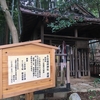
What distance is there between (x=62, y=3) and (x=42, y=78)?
6.59ft

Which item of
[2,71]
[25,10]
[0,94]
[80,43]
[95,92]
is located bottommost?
[95,92]

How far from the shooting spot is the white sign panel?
8.34 ft

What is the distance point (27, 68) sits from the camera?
272 centimetres

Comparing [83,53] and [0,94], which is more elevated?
[83,53]

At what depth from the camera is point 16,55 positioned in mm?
2615

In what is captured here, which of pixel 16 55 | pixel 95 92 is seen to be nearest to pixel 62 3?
pixel 16 55

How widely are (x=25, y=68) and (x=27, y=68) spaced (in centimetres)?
4

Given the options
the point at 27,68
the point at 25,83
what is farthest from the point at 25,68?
the point at 25,83

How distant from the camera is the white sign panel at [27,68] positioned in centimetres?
254

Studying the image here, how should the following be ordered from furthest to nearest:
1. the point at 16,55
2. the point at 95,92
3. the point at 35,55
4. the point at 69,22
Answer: the point at 95,92 < the point at 69,22 < the point at 35,55 < the point at 16,55

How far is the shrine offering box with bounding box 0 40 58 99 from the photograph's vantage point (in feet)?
8.16

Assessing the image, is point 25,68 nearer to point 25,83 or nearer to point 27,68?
point 27,68

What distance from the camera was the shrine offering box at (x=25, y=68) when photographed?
2.49 metres

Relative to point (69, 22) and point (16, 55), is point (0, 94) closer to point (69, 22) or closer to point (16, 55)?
point (16, 55)
